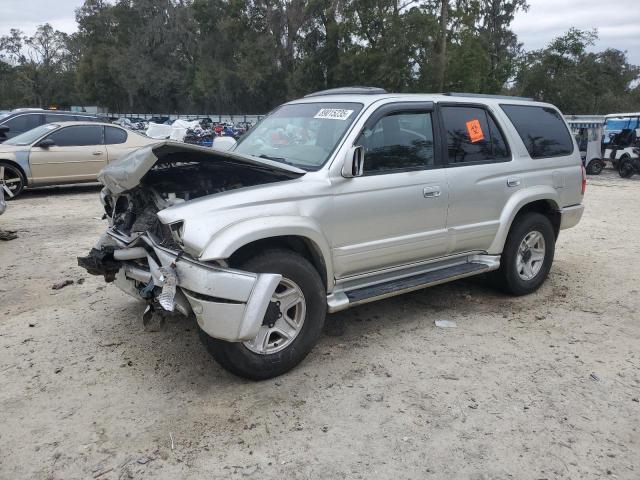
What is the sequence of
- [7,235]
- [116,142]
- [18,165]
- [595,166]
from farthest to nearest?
[595,166] → [116,142] → [18,165] → [7,235]

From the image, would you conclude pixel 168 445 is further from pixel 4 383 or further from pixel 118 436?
pixel 4 383

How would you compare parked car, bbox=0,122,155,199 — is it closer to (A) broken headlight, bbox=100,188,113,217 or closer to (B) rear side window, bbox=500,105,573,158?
(A) broken headlight, bbox=100,188,113,217

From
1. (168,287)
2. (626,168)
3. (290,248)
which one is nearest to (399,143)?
(290,248)

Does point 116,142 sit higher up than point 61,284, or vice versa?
point 116,142

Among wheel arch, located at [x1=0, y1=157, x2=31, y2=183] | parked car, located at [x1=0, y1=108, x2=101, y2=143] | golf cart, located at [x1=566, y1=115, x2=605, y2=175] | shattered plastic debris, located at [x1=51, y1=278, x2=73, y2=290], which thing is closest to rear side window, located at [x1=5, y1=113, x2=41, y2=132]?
parked car, located at [x1=0, y1=108, x2=101, y2=143]

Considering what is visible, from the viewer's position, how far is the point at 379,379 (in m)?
3.58

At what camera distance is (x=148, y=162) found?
3479 mm

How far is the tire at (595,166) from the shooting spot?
1705 cm

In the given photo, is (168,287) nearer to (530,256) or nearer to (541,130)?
(530,256)

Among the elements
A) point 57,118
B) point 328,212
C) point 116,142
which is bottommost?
point 328,212

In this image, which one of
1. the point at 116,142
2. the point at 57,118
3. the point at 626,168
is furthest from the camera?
the point at 626,168

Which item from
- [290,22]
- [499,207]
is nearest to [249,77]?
[290,22]

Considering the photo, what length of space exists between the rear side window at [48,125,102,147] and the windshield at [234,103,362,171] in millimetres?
7567

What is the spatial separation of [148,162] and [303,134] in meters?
1.30
